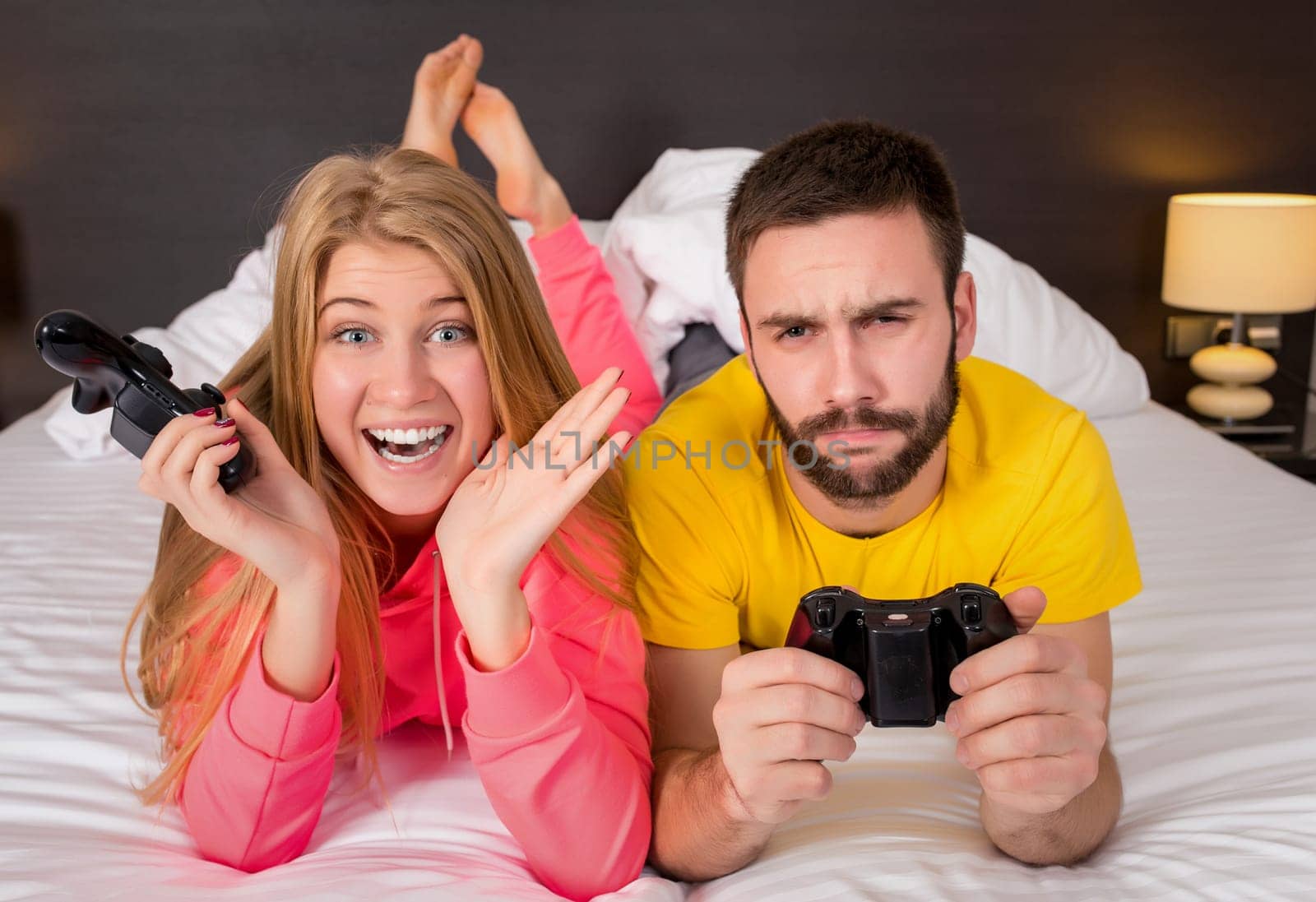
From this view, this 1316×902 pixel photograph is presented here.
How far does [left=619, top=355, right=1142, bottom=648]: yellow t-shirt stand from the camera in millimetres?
1023

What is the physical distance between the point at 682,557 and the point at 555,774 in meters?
0.24

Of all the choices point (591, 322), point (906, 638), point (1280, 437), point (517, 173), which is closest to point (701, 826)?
point (906, 638)

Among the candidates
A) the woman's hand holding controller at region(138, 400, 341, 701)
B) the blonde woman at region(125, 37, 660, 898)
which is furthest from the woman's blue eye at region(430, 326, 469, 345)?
the woman's hand holding controller at region(138, 400, 341, 701)

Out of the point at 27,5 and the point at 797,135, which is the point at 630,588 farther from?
the point at 27,5

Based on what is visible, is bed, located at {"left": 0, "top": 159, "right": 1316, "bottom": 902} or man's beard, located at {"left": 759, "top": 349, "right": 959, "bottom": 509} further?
man's beard, located at {"left": 759, "top": 349, "right": 959, "bottom": 509}

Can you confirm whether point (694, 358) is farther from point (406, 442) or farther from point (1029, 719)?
point (1029, 719)

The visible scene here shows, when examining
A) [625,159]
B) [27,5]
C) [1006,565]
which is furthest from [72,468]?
[1006,565]

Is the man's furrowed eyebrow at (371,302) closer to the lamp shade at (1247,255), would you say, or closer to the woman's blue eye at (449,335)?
the woman's blue eye at (449,335)

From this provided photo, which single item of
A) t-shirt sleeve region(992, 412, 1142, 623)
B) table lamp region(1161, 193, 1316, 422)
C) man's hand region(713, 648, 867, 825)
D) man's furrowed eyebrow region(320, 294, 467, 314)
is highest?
man's furrowed eyebrow region(320, 294, 467, 314)

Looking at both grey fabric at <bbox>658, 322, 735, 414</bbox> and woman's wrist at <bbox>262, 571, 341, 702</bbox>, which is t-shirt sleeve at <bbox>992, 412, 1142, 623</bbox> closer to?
woman's wrist at <bbox>262, 571, 341, 702</bbox>

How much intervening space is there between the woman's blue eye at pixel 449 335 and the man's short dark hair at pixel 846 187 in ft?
0.84

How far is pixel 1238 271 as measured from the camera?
225cm

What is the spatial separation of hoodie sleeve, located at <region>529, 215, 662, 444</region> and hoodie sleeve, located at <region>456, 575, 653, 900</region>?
36.0 inches

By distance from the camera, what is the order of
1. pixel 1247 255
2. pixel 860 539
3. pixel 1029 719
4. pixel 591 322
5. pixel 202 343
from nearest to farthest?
pixel 1029 719 → pixel 860 539 → pixel 591 322 → pixel 202 343 → pixel 1247 255
